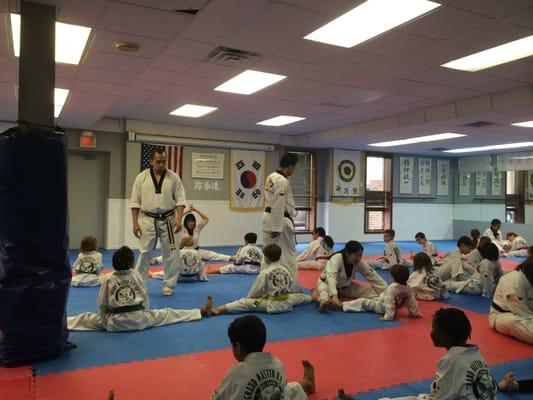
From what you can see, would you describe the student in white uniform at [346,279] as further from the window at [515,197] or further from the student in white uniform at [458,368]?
the window at [515,197]

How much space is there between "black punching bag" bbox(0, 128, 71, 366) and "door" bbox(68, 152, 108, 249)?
7.73 m

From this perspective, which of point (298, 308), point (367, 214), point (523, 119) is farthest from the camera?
point (367, 214)

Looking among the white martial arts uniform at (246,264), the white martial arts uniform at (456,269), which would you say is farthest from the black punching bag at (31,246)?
the white martial arts uniform at (456,269)

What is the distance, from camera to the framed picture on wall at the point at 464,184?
1562cm

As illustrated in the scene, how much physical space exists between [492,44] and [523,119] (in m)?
4.14

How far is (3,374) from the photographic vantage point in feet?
10.2

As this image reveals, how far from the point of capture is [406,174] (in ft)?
48.7

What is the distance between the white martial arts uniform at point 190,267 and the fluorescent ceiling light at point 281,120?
13.6 feet

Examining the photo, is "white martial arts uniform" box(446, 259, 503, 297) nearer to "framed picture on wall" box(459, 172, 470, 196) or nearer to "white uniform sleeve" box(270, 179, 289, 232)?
"white uniform sleeve" box(270, 179, 289, 232)

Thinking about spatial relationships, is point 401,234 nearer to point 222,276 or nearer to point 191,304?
point 222,276

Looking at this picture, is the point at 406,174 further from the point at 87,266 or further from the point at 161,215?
the point at 87,266

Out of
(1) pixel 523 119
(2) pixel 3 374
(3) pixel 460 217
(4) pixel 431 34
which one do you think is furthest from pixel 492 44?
(3) pixel 460 217

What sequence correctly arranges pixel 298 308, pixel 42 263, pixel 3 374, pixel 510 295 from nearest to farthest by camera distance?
pixel 3 374 < pixel 42 263 < pixel 510 295 < pixel 298 308

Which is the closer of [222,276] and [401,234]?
[222,276]
